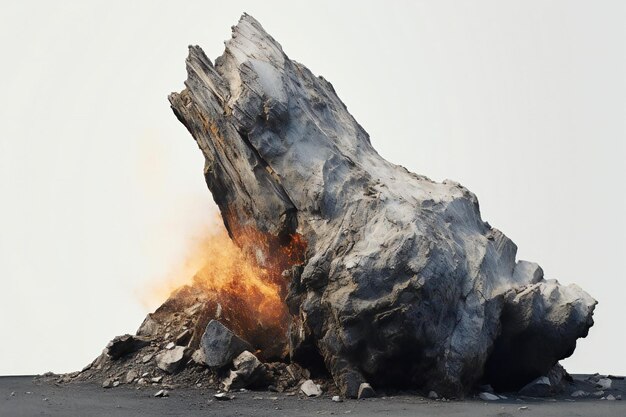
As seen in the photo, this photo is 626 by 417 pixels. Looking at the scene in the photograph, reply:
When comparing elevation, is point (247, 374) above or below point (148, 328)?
below

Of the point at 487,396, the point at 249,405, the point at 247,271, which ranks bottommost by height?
the point at 249,405

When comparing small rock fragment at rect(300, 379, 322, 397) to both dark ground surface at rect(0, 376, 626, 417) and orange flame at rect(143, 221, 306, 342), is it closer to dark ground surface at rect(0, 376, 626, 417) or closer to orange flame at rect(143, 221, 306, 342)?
dark ground surface at rect(0, 376, 626, 417)

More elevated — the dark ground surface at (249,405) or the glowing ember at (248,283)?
the glowing ember at (248,283)

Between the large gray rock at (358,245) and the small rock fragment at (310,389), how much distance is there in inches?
22.6

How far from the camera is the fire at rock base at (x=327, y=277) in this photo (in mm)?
22375

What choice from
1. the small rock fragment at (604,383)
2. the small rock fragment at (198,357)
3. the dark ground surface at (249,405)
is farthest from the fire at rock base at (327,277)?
the small rock fragment at (604,383)

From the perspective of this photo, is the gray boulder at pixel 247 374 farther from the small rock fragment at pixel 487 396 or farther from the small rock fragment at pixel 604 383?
the small rock fragment at pixel 604 383

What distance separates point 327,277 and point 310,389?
257 centimetres

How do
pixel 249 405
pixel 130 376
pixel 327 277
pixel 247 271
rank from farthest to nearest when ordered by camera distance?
pixel 247 271 < pixel 130 376 < pixel 327 277 < pixel 249 405

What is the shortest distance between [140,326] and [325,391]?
7046 millimetres

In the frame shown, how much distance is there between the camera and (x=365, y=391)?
22297 millimetres

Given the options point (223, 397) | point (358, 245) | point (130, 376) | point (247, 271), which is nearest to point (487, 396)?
point (358, 245)

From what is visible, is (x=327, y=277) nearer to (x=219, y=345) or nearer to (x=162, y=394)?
(x=219, y=345)

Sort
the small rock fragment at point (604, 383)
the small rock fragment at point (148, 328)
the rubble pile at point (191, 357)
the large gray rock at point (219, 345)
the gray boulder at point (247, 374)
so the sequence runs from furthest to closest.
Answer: the small rock fragment at point (148, 328) → the small rock fragment at point (604, 383) → the large gray rock at point (219, 345) → the rubble pile at point (191, 357) → the gray boulder at point (247, 374)
